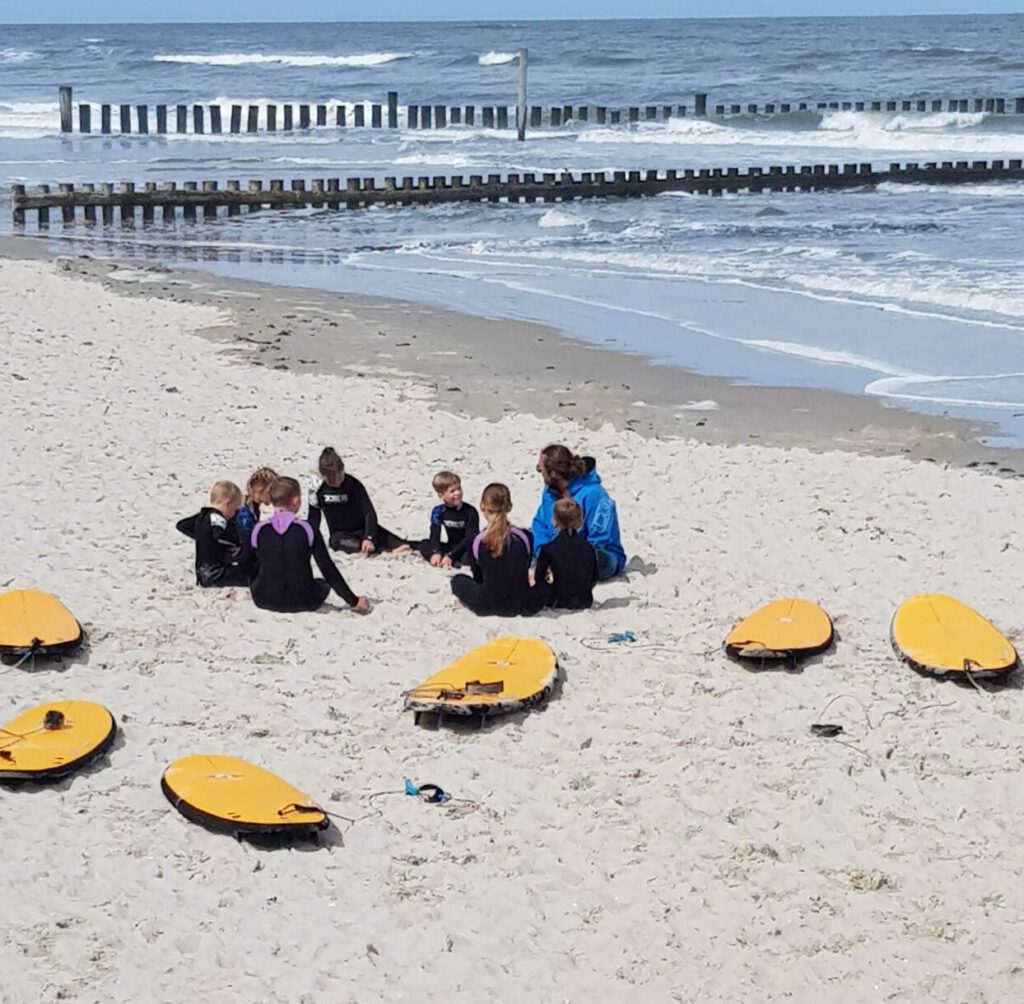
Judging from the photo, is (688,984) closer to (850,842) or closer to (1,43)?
(850,842)


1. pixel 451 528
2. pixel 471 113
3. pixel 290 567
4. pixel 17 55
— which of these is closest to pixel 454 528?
pixel 451 528

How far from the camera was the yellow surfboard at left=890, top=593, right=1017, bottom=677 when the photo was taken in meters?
7.54

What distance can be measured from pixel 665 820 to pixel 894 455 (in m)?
6.05

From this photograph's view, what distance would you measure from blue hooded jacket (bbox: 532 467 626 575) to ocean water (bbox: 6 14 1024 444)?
4.52 metres

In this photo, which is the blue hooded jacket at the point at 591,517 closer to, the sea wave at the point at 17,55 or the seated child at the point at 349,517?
the seated child at the point at 349,517

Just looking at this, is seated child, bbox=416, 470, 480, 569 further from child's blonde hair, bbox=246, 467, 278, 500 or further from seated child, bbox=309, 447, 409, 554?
child's blonde hair, bbox=246, 467, 278, 500

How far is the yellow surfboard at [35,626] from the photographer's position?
7582 mm

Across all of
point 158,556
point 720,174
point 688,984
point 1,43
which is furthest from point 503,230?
point 1,43

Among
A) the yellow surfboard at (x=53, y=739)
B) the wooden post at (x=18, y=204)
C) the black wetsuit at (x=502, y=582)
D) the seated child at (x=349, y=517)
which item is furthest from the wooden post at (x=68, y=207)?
the yellow surfboard at (x=53, y=739)

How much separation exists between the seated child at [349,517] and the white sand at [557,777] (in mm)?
205

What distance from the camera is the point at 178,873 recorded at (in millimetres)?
5812

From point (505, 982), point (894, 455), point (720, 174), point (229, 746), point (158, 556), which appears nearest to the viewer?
point (505, 982)

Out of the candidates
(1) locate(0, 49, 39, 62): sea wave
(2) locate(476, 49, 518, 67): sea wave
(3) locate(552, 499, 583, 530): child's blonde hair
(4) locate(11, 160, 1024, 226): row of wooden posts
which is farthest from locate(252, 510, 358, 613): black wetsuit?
(1) locate(0, 49, 39, 62): sea wave

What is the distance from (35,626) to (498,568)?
2248mm
